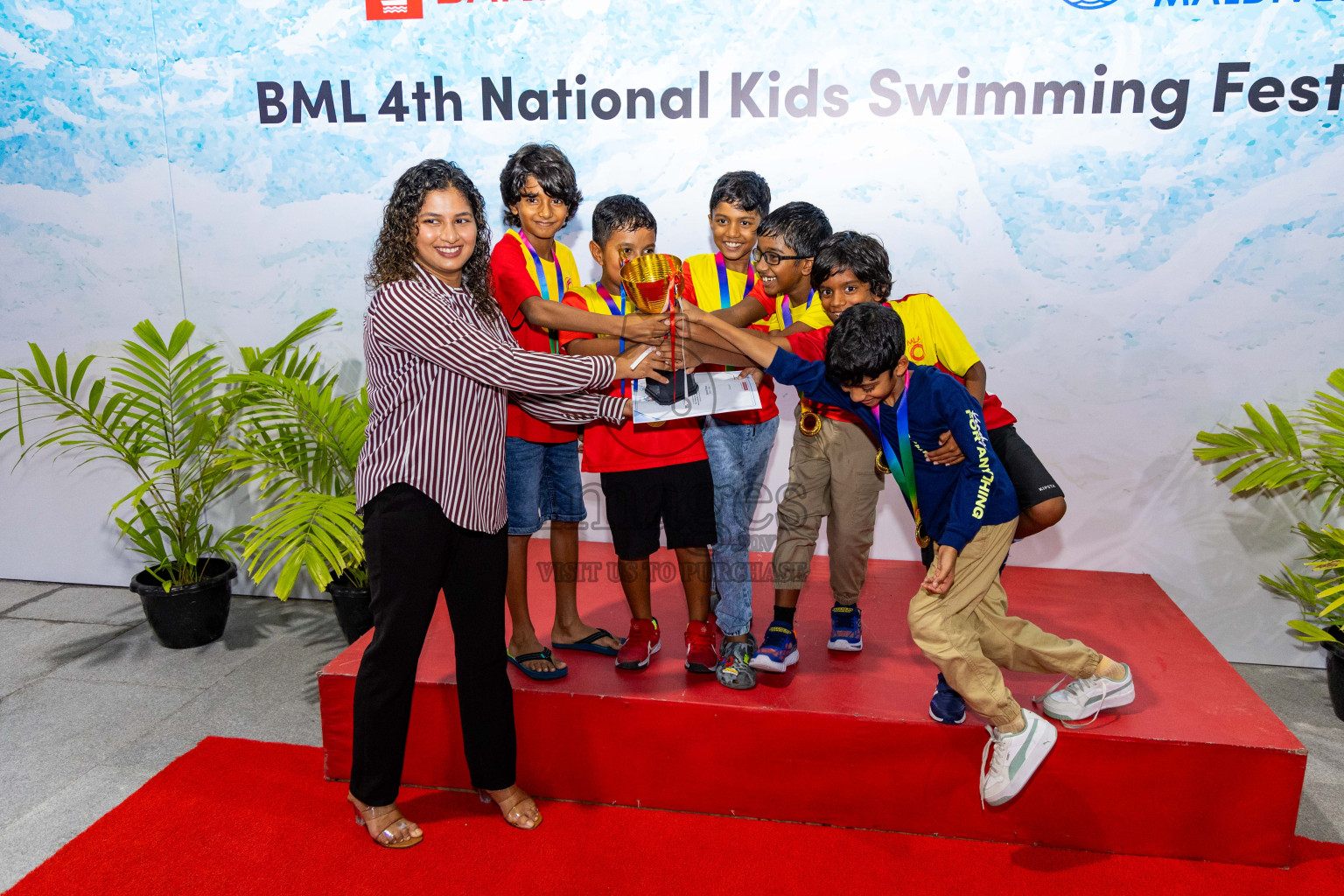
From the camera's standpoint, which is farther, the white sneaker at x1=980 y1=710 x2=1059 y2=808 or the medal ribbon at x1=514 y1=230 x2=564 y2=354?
Result: the medal ribbon at x1=514 y1=230 x2=564 y2=354

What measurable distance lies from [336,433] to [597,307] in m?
1.48

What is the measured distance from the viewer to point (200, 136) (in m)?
3.89

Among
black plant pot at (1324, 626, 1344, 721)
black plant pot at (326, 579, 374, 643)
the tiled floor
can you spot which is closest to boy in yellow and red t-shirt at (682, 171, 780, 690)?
the tiled floor

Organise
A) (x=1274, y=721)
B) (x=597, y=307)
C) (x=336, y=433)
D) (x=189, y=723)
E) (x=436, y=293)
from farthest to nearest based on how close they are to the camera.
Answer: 1. (x=336, y=433)
2. (x=189, y=723)
3. (x=597, y=307)
4. (x=1274, y=721)
5. (x=436, y=293)

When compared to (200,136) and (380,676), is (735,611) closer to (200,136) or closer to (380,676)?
(380,676)

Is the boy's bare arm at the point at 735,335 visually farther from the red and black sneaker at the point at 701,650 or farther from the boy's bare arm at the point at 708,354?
the red and black sneaker at the point at 701,650

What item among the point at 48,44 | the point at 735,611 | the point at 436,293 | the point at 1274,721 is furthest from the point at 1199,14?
the point at 48,44

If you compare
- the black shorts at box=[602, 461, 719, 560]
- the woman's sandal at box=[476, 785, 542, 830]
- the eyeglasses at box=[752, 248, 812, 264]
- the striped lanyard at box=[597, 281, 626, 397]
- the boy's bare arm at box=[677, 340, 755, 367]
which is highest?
the eyeglasses at box=[752, 248, 812, 264]

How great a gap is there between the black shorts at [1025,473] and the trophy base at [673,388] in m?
0.84

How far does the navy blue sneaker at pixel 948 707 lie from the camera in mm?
2328

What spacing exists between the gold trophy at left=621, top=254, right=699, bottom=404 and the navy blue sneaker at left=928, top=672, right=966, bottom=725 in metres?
1.04

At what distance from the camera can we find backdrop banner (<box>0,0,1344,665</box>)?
333 centimetres

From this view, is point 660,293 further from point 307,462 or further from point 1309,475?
point 1309,475

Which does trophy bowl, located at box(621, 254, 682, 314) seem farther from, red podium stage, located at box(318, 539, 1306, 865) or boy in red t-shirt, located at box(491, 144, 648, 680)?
red podium stage, located at box(318, 539, 1306, 865)
